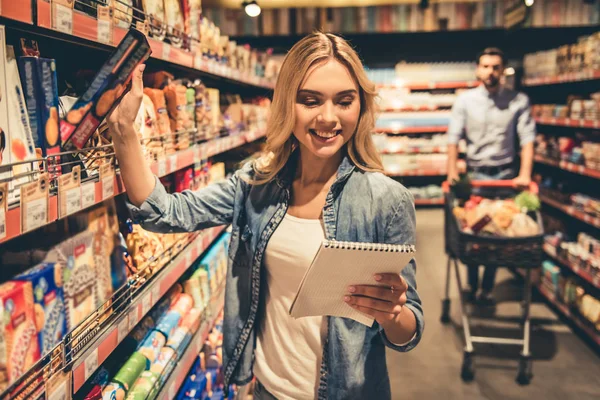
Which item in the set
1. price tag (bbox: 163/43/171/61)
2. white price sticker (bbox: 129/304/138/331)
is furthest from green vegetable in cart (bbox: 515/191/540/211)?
white price sticker (bbox: 129/304/138/331)

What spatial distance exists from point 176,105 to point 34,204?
115 centimetres

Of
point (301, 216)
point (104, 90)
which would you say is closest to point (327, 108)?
point (301, 216)

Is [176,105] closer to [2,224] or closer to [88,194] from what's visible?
[88,194]

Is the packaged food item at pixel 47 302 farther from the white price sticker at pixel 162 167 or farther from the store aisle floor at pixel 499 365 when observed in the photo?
the store aisle floor at pixel 499 365

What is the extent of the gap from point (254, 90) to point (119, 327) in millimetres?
3789

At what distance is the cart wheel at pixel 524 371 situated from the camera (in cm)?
301

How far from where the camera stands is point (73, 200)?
109cm

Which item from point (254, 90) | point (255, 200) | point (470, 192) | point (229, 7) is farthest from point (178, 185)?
point (229, 7)

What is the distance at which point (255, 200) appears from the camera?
1.53 metres

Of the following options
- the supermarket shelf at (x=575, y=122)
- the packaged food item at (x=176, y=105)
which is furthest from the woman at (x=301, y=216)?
the supermarket shelf at (x=575, y=122)

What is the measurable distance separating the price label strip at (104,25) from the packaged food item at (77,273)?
1.66 feet

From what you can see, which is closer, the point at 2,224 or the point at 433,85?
the point at 2,224

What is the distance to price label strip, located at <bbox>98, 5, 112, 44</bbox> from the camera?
1.21 metres

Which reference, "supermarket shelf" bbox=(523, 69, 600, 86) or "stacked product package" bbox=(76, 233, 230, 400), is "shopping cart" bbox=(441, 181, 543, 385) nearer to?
"supermarket shelf" bbox=(523, 69, 600, 86)
